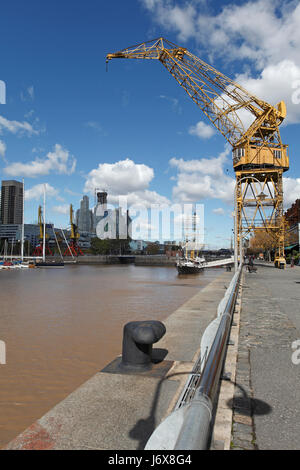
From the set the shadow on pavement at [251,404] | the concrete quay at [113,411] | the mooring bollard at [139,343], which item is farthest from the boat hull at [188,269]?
the shadow on pavement at [251,404]

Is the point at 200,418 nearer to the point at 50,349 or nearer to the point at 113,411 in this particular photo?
the point at 113,411

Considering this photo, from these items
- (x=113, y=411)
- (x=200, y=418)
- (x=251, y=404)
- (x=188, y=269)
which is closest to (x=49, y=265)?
(x=188, y=269)

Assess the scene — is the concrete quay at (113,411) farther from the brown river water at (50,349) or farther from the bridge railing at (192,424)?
the bridge railing at (192,424)

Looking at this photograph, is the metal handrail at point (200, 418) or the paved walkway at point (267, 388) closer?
the metal handrail at point (200, 418)

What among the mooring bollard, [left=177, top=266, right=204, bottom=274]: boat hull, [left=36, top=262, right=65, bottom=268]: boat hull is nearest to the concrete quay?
the mooring bollard

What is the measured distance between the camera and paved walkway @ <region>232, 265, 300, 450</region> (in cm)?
377

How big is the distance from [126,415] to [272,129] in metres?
41.5

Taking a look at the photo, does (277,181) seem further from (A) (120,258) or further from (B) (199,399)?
(A) (120,258)

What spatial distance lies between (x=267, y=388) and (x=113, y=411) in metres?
2.43

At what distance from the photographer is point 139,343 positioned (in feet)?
20.3

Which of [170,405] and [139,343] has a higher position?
[139,343]

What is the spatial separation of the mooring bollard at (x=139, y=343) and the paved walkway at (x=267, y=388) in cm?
164

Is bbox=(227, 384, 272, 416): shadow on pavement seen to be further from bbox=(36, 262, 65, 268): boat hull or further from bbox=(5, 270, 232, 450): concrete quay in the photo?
bbox=(36, 262, 65, 268): boat hull

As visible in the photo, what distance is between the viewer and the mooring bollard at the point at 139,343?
612cm
